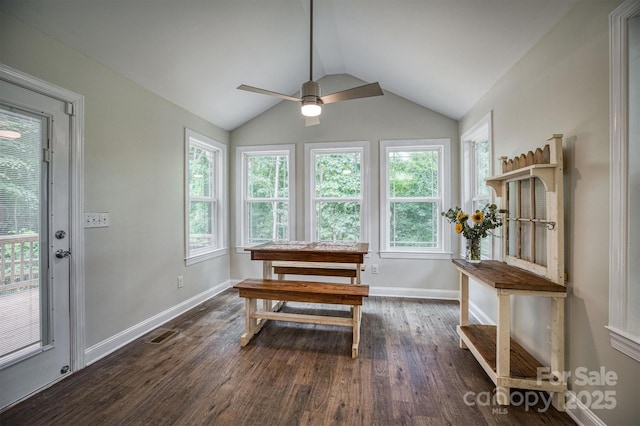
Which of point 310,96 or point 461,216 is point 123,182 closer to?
point 310,96

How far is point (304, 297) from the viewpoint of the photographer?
2.55 m

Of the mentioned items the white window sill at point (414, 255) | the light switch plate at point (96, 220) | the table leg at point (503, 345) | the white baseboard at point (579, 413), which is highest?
the light switch plate at point (96, 220)

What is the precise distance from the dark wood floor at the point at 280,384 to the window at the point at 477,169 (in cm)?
139

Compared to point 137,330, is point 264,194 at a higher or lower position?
higher

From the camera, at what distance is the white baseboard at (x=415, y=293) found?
3852 mm

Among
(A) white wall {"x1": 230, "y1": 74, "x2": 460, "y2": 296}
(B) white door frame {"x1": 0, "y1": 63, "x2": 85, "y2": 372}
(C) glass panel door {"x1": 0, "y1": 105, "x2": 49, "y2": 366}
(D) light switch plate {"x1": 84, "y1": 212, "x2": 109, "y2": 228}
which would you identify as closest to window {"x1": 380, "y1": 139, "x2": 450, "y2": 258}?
(A) white wall {"x1": 230, "y1": 74, "x2": 460, "y2": 296}

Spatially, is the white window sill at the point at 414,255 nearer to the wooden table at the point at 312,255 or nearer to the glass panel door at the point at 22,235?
the wooden table at the point at 312,255

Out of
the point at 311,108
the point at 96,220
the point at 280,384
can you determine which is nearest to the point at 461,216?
the point at 311,108

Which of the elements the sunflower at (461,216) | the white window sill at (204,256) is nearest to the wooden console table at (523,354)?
the sunflower at (461,216)

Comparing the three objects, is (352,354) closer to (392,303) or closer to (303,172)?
(392,303)

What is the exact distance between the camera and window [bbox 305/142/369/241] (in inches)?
161

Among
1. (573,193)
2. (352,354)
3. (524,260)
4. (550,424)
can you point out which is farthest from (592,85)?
(352,354)

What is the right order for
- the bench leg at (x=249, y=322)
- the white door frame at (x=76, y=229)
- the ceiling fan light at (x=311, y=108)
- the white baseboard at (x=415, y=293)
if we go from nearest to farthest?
1. the white door frame at (x=76, y=229)
2. the ceiling fan light at (x=311, y=108)
3. the bench leg at (x=249, y=322)
4. the white baseboard at (x=415, y=293)

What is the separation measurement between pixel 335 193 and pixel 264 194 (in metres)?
→ 1.13
